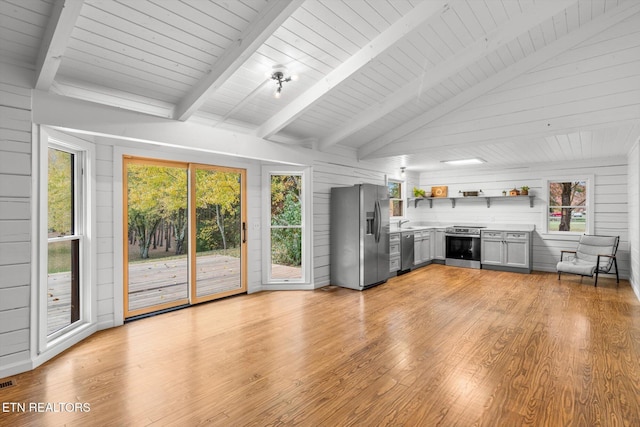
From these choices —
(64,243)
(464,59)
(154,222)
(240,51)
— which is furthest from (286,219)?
(464,59)

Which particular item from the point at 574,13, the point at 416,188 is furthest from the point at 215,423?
the point at 416,188

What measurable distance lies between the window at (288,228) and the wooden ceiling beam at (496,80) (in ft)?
5.29

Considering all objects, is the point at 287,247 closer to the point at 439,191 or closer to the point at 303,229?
the point at 303,229

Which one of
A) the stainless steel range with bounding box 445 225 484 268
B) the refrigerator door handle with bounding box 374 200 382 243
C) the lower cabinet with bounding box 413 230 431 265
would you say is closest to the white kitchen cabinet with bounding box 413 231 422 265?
the lower cabinet with bounding box 413 230 431 265

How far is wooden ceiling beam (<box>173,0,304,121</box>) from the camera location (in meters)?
2.50

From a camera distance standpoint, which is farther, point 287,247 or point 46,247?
point 287,247

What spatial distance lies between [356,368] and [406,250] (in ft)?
14.1

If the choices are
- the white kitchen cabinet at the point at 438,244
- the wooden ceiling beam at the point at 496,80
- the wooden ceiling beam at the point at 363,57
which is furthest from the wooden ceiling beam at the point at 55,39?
the white kitchen cabinet at the point at 438,244

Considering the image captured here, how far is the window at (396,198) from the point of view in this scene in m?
7.90

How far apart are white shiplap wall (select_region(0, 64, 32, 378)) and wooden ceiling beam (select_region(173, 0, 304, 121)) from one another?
1288 millimetres

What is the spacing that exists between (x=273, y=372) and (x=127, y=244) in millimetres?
2482

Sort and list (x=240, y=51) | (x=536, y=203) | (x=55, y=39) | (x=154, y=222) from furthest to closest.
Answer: (x=536, y=203) < (x=154, y=222) < (x=240, y=51) < (x=55, y=39)

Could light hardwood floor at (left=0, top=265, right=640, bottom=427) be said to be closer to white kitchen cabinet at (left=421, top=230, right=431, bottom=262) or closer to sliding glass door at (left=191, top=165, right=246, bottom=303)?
sliding glass door at (left=191, top=165, right=246, bottom=303)

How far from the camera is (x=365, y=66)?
356cm
